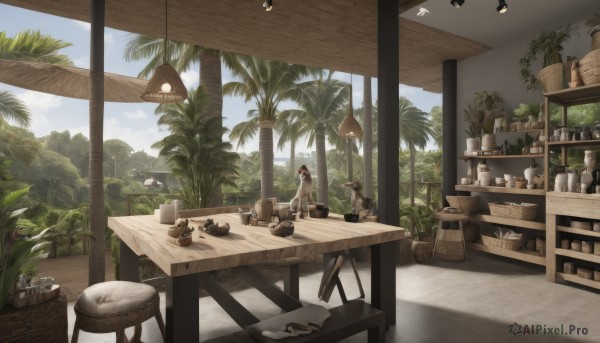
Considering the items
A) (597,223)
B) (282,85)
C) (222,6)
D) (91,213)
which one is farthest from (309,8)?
(282,85)

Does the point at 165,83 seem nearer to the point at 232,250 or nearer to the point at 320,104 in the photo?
the point at 232,250

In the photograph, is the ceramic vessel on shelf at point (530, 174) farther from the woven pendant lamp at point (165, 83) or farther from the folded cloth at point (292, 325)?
the woven pendant lamp at point (165, 83)

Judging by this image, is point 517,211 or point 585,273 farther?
point 517,211

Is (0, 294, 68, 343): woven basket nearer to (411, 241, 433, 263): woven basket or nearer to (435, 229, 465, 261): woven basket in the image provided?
(411, 241, 433, 263): woven basket

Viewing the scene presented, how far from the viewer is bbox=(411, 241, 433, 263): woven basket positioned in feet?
15.9

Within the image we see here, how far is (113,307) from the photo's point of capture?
189cm

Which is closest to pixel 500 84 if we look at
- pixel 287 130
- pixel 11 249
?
pixel 11 249

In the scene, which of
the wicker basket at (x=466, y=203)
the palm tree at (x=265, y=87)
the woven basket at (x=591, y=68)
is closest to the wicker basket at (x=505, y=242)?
the wicker basket at (x=466, y=203)

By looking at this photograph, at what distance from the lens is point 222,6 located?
393cm

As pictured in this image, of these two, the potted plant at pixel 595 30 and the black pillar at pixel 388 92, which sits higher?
the potted plant at pixel 595 30

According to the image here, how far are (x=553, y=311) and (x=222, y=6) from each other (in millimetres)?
4589

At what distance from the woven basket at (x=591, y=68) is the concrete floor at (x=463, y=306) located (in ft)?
7.44

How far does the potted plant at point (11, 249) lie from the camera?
6.83ft

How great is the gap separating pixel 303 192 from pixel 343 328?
1149 mm
